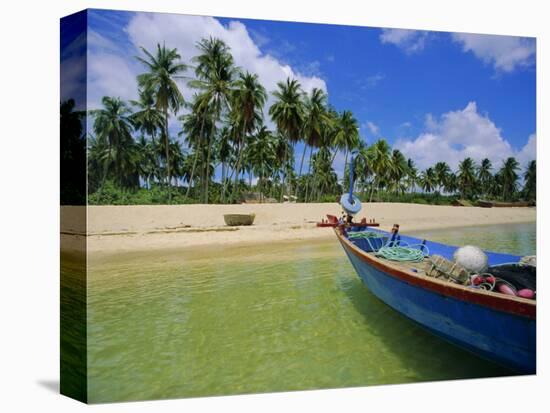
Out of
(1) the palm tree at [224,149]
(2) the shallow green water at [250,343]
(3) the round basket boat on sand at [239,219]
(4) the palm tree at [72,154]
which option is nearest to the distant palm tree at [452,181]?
(2) the shallow green water at [250,343]

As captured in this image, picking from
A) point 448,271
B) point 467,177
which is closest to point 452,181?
point 467,177

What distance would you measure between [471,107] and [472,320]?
3340 mm

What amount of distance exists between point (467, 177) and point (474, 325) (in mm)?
9331

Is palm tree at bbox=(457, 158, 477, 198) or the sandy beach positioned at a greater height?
palm tree at bbox=(457, 158, 477, 198)

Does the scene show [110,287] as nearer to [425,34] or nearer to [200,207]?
[425,34]

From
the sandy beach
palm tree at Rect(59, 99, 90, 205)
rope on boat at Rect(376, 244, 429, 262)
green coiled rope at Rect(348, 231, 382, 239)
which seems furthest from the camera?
the sandy beach

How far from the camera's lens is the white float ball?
4.70m

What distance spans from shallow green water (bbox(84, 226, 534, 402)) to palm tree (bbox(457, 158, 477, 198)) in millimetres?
2745

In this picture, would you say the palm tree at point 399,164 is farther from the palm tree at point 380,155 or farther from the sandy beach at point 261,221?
the sandy beach at point 261,221

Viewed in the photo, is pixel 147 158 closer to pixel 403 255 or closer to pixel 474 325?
pixel 403 255

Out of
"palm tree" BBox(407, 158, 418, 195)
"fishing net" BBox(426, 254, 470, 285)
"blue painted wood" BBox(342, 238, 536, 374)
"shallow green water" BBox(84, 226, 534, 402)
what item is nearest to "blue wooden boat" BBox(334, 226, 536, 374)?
"blue painted wood" BBox(342, 238, 536, 374)

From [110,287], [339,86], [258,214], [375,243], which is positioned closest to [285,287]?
[375,243]

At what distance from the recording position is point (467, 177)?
484 inches

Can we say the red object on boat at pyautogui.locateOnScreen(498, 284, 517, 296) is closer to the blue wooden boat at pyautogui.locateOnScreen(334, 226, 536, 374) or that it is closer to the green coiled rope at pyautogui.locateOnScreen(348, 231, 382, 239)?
the blue wooden boat at pyautogui.locateOnScreen(334, 226, 536, 374)
